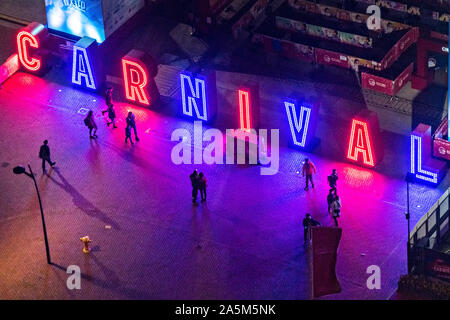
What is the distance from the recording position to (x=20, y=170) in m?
49.7

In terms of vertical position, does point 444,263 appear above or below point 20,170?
below

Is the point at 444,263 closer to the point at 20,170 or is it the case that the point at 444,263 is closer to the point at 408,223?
the point at 408,223
